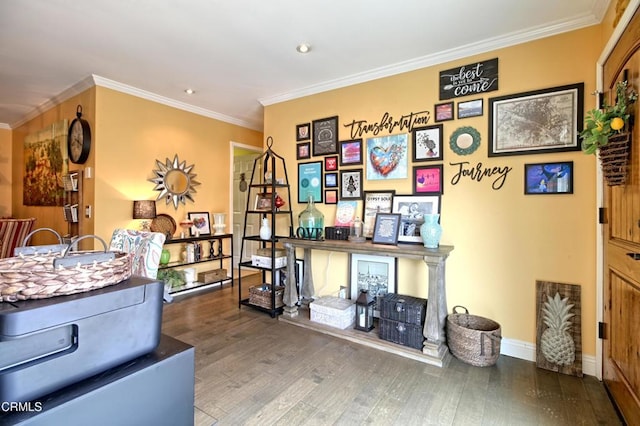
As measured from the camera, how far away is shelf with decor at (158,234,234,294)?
3.83 m

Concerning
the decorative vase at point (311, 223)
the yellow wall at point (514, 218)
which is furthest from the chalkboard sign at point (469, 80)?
the decorative vase at point (311, 223)

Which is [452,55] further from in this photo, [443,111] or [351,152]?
[351,152]

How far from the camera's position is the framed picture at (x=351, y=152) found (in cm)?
313

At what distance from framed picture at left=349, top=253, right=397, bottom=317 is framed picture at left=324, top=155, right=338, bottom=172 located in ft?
3.09

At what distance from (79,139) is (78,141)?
0.04 m

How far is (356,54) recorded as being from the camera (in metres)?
2.71

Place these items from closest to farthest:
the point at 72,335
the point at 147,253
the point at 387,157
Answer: the point at 72,335 < the point at 147,253 < the point at 387,157

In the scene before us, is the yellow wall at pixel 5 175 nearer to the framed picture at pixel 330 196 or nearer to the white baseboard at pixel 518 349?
the framed picture at pixel 330 196

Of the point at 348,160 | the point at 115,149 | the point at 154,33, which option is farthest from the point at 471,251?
the point at 115,149

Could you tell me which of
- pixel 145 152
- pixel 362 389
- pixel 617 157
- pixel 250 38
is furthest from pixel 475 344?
pixel 145 152

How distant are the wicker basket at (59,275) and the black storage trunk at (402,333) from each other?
2.08 m

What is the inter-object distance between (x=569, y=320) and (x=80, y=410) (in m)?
2.78

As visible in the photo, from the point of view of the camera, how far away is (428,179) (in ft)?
9.02

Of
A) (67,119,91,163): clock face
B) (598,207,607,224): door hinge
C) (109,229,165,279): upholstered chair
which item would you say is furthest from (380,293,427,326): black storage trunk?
(67,119,91,163): clock face
